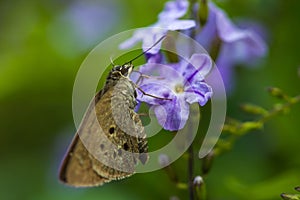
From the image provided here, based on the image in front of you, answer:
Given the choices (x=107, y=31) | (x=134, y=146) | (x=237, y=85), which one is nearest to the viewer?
(x=134, y=146)

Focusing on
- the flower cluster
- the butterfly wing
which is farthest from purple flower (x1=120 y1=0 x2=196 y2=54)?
the butterfly wing

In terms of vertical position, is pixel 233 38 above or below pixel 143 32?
below

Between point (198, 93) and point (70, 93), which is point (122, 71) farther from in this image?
point (70, 93)

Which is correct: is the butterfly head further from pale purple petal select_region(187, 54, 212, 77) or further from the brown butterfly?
pale purple petal select_region(187, 54, 212, 77)

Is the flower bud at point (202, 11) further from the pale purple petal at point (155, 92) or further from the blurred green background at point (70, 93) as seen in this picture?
the blurred green background at point (70, 93)

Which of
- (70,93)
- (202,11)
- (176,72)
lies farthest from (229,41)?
(70,93)

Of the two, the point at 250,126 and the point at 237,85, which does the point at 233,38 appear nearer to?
the point at 250,126

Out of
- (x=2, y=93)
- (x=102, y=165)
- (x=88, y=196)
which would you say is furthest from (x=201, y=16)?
(x=2, y=93)
